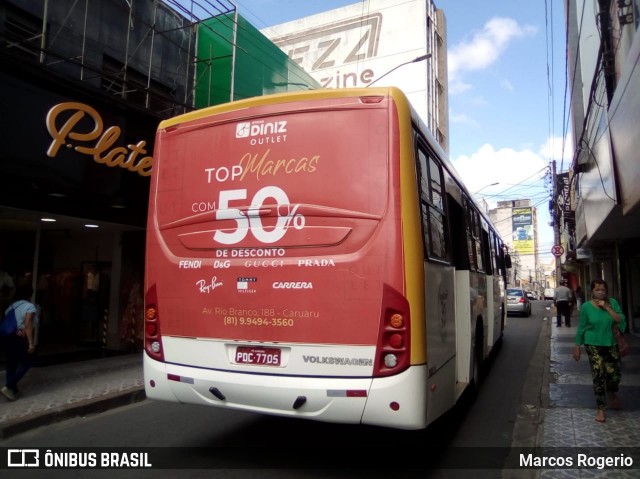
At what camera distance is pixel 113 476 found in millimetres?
4160

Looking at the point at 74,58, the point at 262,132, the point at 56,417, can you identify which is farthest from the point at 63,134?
the point at 262,132

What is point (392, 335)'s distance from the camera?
11.5 ft

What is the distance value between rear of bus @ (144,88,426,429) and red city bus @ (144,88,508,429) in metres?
0.01

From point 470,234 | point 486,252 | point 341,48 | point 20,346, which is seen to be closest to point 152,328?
point 20,346

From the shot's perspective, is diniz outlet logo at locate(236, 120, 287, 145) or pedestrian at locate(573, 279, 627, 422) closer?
diniz outlet logo at locate(236, 120, 287, 145)

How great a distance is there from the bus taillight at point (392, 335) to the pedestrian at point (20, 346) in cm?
545

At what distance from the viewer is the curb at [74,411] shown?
5441 millimetres

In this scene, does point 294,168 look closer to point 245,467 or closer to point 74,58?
point 245,467

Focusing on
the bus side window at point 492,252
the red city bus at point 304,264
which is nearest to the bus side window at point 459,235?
the red city bus at point 304,264

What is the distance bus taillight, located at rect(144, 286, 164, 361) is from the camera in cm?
438

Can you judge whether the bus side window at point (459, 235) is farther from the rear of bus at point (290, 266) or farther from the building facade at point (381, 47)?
the building facade at point (381, 47)

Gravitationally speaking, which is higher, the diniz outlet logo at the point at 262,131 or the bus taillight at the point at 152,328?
the diniz outlet logo at the point at 262,131

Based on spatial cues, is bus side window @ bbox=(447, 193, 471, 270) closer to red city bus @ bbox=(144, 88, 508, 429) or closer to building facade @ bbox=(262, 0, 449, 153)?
red city bus @ bbox=(144, 88, 508, 429)

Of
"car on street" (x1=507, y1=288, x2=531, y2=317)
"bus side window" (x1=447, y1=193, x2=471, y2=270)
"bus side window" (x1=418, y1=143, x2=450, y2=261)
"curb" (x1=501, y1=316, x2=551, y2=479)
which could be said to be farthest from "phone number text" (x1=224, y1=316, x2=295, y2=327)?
"car on street" (x1=507, y1=288, x2=531, y2=317)
